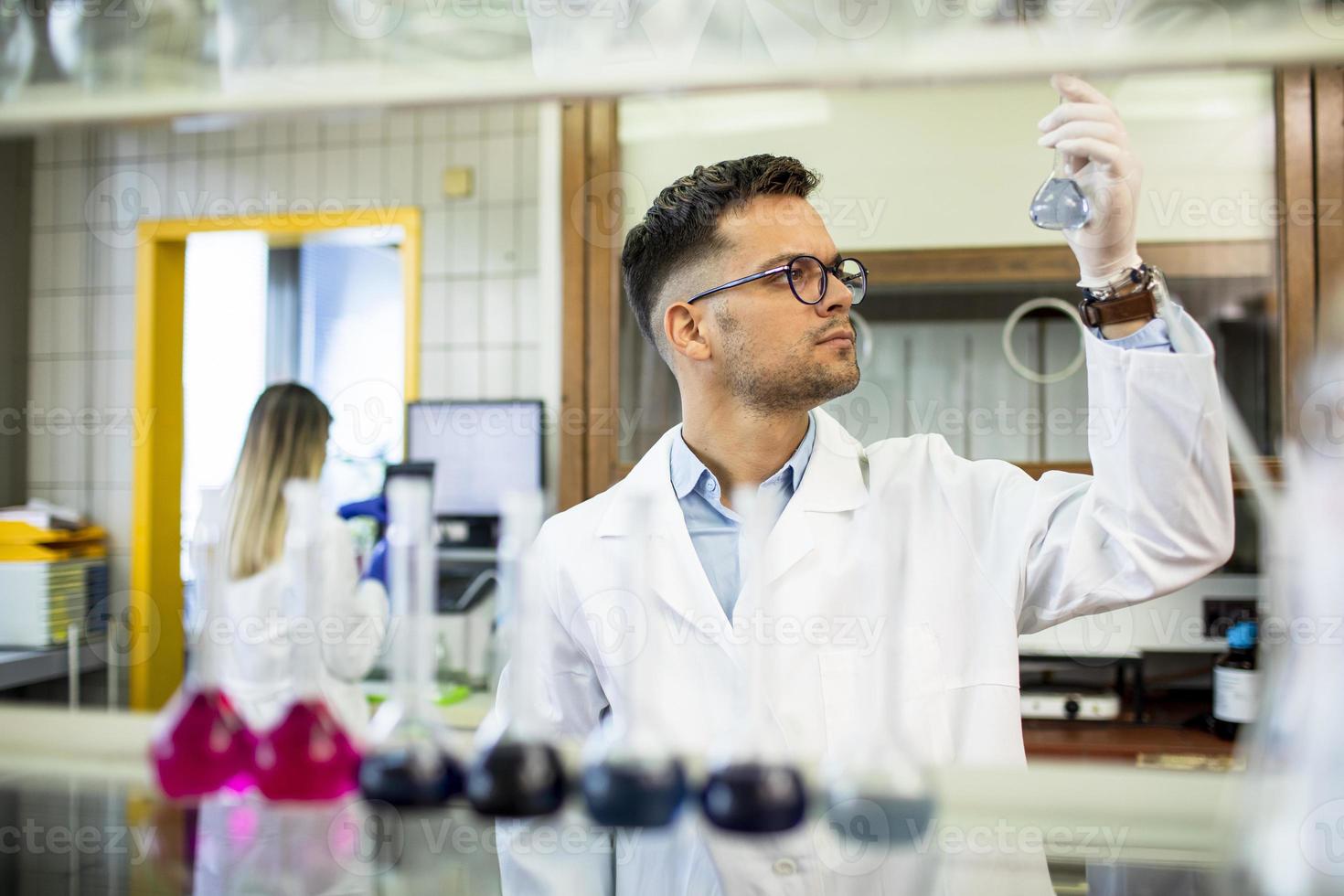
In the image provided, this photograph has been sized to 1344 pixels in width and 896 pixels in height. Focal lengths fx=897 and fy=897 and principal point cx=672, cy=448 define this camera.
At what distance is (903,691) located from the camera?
0.97 metres

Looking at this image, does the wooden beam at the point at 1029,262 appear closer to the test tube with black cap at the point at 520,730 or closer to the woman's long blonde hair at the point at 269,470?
the woman's long blonde hair at the point at 269,470

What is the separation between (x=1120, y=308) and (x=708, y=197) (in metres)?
0.49

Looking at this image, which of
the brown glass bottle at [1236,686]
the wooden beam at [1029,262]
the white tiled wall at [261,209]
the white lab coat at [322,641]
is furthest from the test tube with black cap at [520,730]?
the brown glass bottle at [1236,686]

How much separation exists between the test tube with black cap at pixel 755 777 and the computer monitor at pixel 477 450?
1727 millimetres

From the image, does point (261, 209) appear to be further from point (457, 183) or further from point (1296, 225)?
point (1296, 225)

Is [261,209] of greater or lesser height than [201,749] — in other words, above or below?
above

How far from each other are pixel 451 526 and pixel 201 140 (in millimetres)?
1035

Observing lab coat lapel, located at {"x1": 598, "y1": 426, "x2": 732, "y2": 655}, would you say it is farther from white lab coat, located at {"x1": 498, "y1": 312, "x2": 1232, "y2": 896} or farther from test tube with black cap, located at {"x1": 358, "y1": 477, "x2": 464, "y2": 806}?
test tube with black cap, located at {"x1": 358, "y1": 477, "x2": 464, "y2": 806}

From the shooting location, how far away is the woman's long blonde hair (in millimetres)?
734

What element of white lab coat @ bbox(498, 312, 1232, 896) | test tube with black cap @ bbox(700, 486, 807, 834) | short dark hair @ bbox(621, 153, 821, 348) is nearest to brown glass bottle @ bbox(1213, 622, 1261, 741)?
white lab coat @ bbox(498, 312, 1232, 896)

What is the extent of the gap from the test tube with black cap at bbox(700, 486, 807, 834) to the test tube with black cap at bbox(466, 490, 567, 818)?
0.10m

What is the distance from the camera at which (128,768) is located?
64 centimetres

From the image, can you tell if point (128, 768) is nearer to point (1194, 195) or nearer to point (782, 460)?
point (782, 460)

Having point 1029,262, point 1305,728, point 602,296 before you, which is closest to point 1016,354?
point 1029,262
